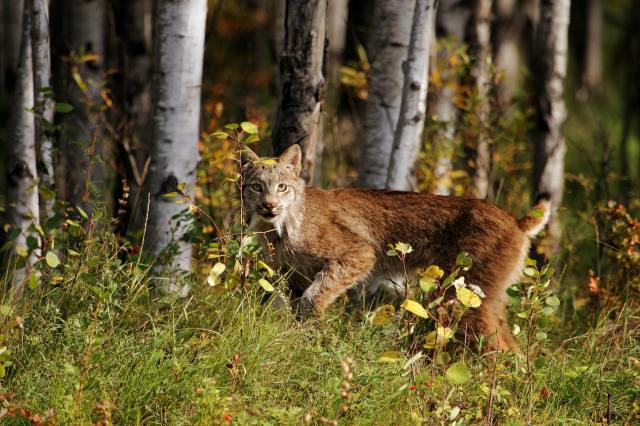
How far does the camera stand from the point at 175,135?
239 inches

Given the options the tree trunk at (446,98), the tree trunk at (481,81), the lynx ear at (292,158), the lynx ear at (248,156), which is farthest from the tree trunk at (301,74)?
the tree trunk at (481,81)

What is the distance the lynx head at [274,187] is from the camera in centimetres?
574

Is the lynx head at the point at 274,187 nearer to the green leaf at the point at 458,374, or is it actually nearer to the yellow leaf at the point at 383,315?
the yellow leaf at the point at 383,315

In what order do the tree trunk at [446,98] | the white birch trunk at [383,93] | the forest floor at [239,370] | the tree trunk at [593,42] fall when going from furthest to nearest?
the tree trunk at [593,42] < the tree trunk at [446,98] < the white birch trunk at [383,93] < the forest floor at [239,370]

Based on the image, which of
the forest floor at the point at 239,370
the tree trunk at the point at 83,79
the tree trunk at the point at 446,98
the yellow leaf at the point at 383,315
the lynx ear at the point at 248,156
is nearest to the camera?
the forest floor at the point at 239,370

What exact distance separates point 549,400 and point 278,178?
220 centimetres

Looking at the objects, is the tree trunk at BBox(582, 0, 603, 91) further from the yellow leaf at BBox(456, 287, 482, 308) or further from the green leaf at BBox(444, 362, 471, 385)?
the green leaf at BBox(444, 362, 471, 385)

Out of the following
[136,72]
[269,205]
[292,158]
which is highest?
[136,72]

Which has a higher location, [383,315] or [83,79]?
[83,79]

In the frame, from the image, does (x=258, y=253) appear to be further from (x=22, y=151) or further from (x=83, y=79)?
(x=83, y=79)

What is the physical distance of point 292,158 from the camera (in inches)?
229

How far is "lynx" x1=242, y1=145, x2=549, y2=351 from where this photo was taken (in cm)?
574

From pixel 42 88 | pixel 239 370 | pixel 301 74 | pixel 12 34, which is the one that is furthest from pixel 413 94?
pixel 12 34

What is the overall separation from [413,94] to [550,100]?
1.56m
